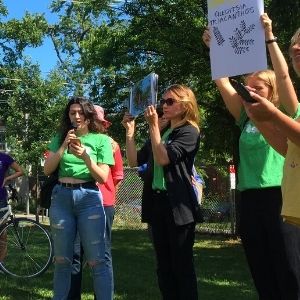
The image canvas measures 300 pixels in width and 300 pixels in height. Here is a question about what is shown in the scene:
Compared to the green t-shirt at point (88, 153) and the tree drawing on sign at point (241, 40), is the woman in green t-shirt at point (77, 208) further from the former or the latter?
the tree drawing on sign at point (241, 40)

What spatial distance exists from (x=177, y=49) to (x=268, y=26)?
935 cm

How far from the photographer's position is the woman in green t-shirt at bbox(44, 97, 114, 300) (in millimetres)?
4277

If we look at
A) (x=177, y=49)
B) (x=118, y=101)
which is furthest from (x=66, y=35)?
(x=177, y=49)

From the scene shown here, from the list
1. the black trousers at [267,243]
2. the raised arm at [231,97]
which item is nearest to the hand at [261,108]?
the black trousers at [267,243]

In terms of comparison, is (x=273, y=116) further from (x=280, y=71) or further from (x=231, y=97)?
(x=231, y=97)

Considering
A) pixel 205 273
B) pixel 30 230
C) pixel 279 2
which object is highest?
pixel 279 2

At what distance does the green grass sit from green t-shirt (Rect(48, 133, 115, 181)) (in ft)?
5.70

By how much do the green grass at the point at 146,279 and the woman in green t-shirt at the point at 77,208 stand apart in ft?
4.21

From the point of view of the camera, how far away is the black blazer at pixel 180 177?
4.04 meters

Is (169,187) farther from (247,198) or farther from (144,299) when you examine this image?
(144,299)

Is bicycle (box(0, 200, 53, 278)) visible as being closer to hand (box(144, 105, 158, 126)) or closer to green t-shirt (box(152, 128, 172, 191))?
green t-shirt (box(152, 128, 172, 191))

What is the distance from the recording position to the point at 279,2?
306 inches

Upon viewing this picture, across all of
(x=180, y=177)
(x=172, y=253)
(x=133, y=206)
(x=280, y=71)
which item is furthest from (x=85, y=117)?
(x=133, y=206)

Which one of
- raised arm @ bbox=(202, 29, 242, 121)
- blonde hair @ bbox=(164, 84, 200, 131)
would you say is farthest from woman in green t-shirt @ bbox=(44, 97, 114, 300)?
raised arm @ bbox=(202, 29, 242, 121)
